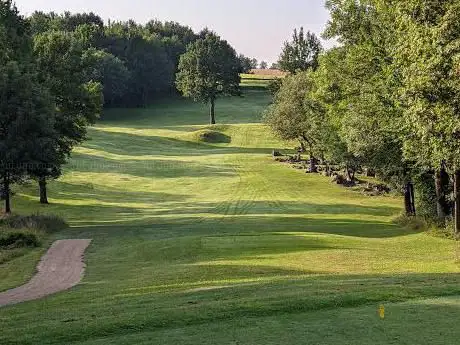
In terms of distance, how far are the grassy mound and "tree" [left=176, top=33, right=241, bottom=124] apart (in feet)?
44.1

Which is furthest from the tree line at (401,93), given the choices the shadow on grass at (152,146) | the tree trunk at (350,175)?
the shadow on grass at (152,146)

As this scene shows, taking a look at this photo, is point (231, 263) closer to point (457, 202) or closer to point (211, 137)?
point (457, 202)

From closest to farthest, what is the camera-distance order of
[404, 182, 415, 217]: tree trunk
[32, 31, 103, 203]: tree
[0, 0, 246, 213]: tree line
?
[0, 0, 246, 213]: tree line → [404, 182, 415, 217]: tree trunk → [32, 31, 103, 203]: tree

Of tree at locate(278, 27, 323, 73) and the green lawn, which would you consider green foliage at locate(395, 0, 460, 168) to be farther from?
tree at locate(278, 27, 323, 73)

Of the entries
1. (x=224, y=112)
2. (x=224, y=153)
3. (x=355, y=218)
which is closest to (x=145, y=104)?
(x=224, y=112)

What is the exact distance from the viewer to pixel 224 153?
82.9 meters

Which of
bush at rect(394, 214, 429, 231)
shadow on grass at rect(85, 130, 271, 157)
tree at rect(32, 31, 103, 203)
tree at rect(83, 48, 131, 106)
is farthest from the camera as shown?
tree at rect(83, 48, 131, 106)

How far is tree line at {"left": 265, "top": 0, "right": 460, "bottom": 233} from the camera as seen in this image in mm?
22531

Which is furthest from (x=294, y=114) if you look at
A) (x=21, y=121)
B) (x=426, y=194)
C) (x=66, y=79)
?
(x=21, y=121)

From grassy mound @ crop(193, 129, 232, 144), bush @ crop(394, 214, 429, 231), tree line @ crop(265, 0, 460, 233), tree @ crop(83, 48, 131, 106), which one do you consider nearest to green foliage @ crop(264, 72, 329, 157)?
tree line @ crop(265, 0, 460, 233)

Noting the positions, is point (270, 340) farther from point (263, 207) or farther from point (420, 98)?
point (263, 207)

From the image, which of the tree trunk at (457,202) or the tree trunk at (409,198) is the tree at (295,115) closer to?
the tree trunk at (409,198)

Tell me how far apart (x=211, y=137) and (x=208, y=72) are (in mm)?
21959

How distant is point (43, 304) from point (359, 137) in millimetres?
23581
